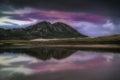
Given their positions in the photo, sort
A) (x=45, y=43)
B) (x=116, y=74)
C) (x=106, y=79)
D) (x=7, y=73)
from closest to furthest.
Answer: (x=106, y=79)
(x=116, y=74)
(x=7, y=73)
(x=45, y=43)

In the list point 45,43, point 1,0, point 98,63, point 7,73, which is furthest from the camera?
point 45,43

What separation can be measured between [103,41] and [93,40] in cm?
178

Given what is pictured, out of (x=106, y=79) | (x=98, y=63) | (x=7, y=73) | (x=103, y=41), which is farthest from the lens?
(x=103, y=41)

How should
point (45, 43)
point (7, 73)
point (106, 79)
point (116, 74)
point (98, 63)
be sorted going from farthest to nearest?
point (45, 43), point (98, 63), point (7, 73), point (116, 74), point (106, 79)

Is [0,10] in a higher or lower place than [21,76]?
higher

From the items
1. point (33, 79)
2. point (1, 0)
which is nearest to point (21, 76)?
point (33, 79)

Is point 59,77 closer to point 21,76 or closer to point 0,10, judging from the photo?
point 21,76

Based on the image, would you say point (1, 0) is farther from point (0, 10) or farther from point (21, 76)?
point (21, 76)

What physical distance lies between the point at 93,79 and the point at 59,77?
3.66 feet

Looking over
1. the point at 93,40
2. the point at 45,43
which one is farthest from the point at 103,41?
the point at 45,43

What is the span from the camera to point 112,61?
12.5 metres

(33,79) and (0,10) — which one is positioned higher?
(0,10)

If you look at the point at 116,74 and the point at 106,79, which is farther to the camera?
the point at 116,74

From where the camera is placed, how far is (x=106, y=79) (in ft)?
26.8
